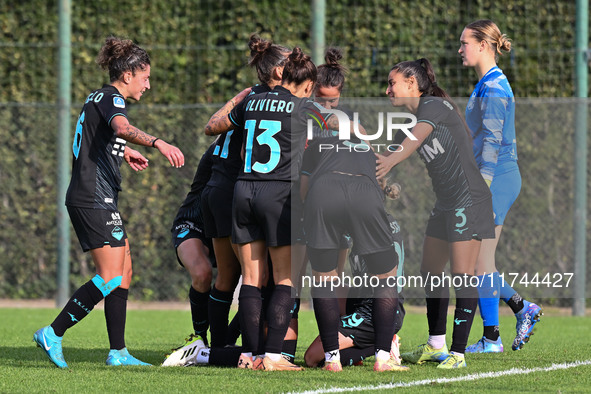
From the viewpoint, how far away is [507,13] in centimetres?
1062

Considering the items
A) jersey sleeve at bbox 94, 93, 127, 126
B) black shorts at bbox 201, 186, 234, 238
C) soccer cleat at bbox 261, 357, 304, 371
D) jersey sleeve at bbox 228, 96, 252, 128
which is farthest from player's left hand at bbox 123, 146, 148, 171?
soccer cleat at bbox 261, 357, 304, 371

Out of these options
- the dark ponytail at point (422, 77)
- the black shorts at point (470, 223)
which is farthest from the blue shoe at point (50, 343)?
the dark ponytail at point (422, 77)

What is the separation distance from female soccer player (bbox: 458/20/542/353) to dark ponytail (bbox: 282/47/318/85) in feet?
4.53

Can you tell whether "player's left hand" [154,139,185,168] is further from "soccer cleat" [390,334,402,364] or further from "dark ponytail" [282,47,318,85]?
"soccer cleat" [390,334,402,364]

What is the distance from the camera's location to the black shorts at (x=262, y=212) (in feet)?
17.9

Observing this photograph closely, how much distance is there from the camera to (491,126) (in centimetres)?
624

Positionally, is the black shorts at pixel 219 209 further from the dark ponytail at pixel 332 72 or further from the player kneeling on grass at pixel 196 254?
the dark ponytail at pixel 332 72

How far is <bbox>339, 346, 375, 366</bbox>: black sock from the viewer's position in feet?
18.9

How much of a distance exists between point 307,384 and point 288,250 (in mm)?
921

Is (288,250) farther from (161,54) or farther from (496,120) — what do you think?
(161,54)

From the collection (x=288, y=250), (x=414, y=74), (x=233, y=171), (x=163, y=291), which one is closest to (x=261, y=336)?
(x=288, y=250)

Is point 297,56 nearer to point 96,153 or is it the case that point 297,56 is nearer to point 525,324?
point 96,153

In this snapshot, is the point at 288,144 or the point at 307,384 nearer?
the point at 307,384

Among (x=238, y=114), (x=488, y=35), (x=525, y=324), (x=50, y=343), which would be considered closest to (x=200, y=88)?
(x=488, y=35)
